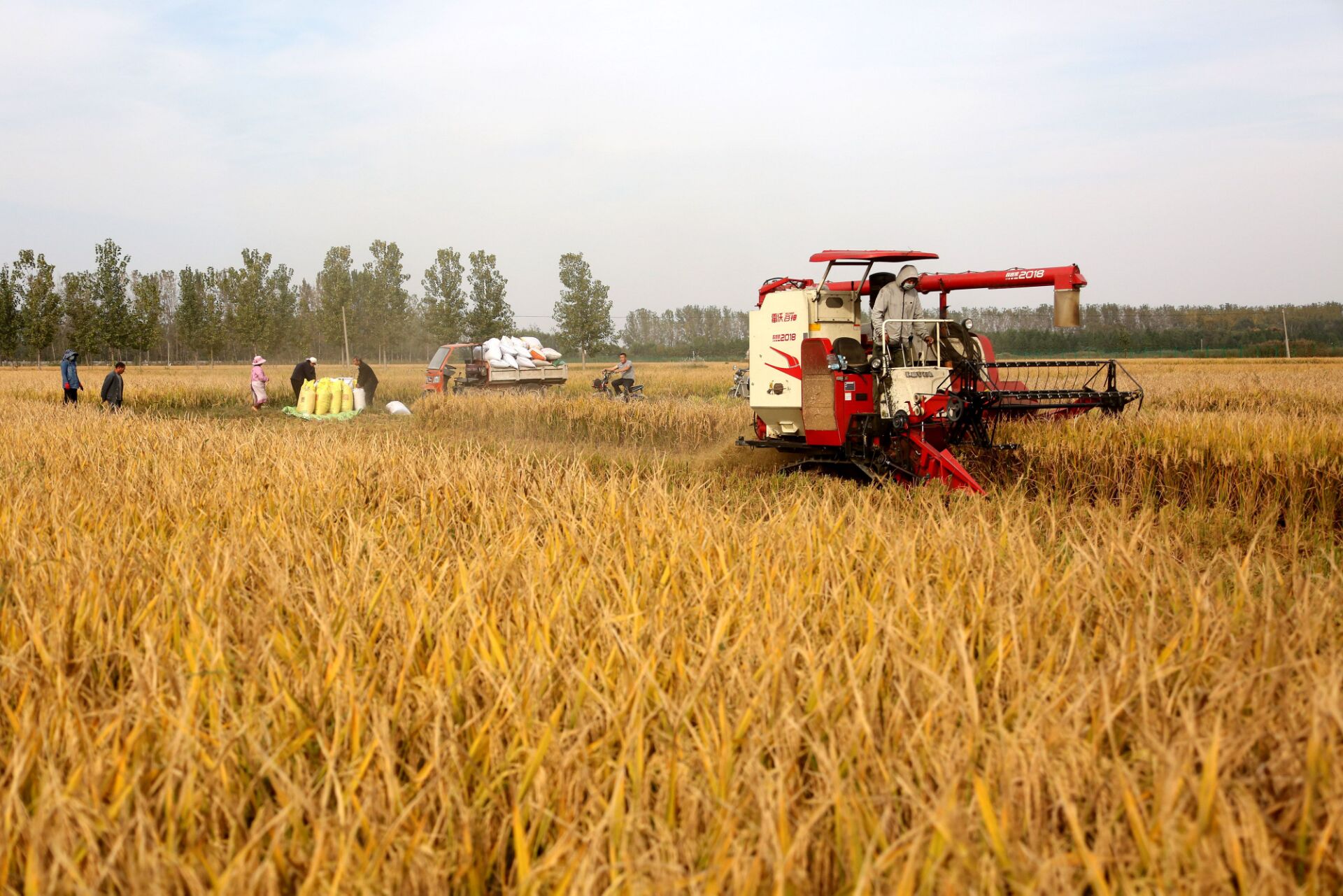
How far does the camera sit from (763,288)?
9852 mm

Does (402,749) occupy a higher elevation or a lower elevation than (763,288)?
lower

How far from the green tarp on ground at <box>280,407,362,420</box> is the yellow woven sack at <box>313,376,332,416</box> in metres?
0.26

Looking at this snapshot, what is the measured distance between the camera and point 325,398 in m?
19.8

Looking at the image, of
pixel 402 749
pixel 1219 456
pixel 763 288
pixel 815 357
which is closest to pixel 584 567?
pixel 402 749

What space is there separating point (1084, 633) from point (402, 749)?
204cm

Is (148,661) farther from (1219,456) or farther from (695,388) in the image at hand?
(695,388)

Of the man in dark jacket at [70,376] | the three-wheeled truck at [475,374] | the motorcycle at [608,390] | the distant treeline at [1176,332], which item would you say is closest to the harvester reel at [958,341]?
the motorcycle at [608,390]

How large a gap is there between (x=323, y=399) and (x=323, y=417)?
87 cm

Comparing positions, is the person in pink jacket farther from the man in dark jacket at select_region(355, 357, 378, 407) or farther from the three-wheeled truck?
the three-wheeled truck

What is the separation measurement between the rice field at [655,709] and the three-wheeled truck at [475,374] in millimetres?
17994

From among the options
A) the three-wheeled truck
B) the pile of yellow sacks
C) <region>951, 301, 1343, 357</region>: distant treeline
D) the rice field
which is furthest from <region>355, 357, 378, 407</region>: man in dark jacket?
<region>951, 301, 1343, 357</region>: distant treeline

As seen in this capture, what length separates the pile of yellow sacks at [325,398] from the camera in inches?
775

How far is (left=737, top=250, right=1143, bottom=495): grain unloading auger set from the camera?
852cm

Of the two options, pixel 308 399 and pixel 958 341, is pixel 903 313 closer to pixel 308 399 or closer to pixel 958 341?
pixel 958 341
